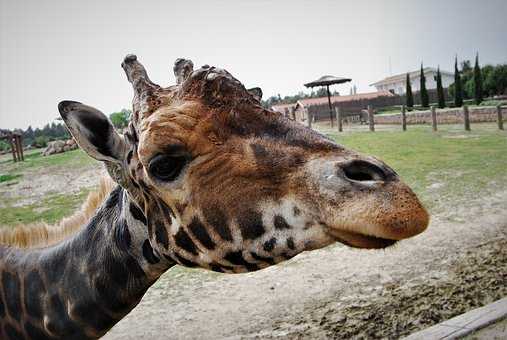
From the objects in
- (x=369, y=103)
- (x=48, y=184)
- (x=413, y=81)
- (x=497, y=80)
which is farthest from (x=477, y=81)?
(x=413, y=81)

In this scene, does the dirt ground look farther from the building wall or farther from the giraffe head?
the building wall

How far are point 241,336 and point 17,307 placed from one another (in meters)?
2.75

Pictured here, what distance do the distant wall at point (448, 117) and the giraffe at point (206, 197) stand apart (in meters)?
28.5

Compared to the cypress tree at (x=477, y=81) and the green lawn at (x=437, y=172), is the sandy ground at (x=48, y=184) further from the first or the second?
the cypress tree at (x=477, y=81)

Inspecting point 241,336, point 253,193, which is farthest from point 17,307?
point 241,336

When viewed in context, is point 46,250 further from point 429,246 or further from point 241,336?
point 429,246

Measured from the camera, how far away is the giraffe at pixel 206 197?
72.7 inches

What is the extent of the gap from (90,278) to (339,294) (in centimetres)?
407

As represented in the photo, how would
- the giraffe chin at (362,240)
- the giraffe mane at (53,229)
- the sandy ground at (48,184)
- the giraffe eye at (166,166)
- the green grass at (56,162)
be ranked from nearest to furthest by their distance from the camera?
the giraffe chin at (362,240), the giraffe eye at (166,166), the giraffe mane at (53,229), the sandy ground at (48,184), the green grass at (56,162)

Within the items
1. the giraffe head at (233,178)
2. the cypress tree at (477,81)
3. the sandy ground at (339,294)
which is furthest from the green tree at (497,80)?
the giraffe head at (233,178)

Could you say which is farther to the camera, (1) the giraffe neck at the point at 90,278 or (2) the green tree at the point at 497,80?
(2) the green tree at the point at 497,80

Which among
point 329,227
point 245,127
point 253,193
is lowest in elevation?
point 329,227

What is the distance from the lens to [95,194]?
3395 millimetres

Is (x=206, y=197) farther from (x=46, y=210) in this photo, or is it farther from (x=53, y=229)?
(x=46, y=210)
